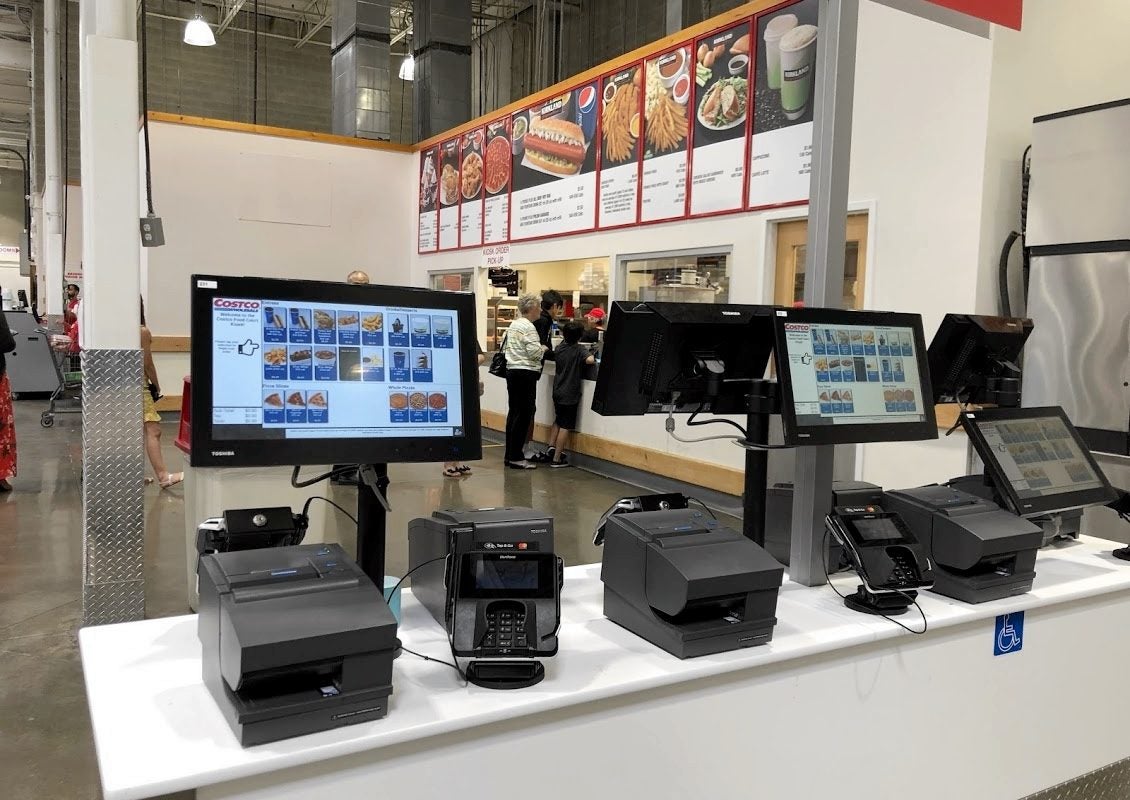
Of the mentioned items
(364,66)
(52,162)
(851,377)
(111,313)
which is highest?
(364,66)

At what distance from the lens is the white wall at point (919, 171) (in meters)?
Result: 4.49

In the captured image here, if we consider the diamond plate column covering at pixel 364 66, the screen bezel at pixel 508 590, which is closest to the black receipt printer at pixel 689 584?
the screen bezel at pixel 508 590

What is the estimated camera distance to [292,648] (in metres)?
1.23

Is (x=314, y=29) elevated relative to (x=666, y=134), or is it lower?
elevated

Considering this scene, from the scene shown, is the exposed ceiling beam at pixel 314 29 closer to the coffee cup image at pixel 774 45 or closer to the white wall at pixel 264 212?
Answer: the white wall at pixel 264 212

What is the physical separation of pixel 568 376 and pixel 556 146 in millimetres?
2125

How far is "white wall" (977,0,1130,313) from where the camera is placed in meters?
4.39

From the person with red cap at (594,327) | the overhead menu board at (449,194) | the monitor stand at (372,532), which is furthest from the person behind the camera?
the overhead menu board at (449,194)

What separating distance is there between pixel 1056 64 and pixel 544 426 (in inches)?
199

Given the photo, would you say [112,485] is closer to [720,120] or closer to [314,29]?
[720,120]

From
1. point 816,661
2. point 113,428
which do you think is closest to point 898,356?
point 816,661

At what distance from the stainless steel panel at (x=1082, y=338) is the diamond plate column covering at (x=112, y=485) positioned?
396cm

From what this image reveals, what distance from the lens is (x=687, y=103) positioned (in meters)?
6.30

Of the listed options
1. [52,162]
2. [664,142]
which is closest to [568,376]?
[664,142]
